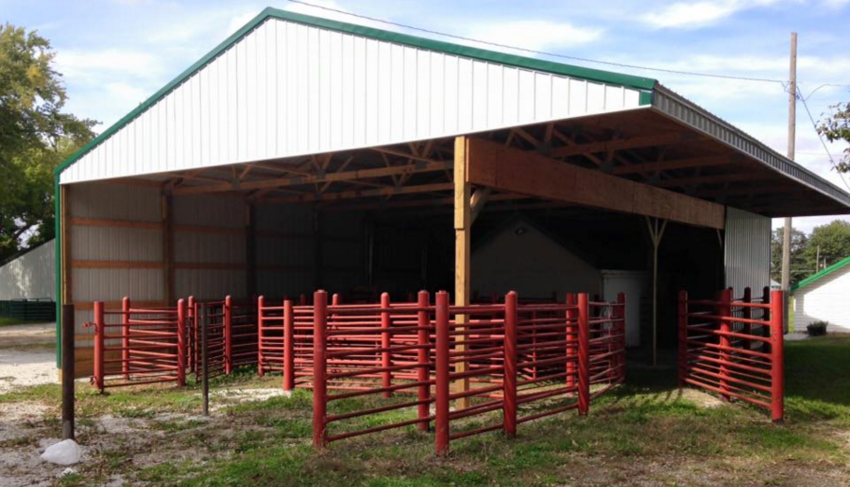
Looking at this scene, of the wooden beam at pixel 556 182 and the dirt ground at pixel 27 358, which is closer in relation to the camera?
the wooden beam at pixel 556 182

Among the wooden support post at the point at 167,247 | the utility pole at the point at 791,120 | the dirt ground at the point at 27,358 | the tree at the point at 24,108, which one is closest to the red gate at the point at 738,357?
the wooden support post at the point at 167,247

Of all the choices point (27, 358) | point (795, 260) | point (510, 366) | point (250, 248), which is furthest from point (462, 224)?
point (795, 260)

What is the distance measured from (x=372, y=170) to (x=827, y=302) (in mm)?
23411

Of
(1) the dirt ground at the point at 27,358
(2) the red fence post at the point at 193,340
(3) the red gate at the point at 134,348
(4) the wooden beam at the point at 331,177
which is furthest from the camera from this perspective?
(1) the dirt ground at the point at 27,358

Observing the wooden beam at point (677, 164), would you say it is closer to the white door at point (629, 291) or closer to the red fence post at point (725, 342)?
the red fence post at point (725, 342)

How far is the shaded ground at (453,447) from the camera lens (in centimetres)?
597

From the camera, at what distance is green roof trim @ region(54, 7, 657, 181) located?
748 centimetres

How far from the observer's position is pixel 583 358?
8406mm

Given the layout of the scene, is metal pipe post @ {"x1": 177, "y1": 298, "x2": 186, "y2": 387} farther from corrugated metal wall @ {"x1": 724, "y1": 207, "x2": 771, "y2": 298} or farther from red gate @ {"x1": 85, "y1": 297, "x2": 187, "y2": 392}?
corrugated metal wall @ {"x1": 724, "y1": 207, "x2": 771, "y2": 298}

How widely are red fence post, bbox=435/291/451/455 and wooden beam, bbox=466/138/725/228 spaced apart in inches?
90.9

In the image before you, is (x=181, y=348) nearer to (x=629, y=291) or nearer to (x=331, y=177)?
(x=331, y=177)

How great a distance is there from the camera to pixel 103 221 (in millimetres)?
14086

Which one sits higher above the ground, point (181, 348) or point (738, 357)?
point (738, 357)

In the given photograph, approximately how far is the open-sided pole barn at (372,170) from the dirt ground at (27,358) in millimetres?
1062
